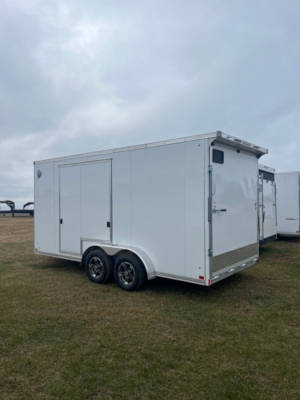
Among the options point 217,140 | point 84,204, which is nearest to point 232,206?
point 217,140

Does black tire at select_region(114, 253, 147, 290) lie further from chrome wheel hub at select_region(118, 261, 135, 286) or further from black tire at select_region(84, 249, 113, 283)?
black tire at select_region(84, 249, 113, 283)

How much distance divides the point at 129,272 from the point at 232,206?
2396mm

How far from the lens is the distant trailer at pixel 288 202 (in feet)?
38.3

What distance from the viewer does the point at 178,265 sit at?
529 centimetres

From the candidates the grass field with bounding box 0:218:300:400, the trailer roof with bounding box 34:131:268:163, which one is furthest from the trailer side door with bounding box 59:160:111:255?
the grass field with bounding box 0:218:300:400

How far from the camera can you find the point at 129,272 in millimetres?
5898

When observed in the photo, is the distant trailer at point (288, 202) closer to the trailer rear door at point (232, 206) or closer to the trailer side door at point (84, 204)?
the trailer rear door at point (232, 206)

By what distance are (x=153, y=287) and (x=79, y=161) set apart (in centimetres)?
331

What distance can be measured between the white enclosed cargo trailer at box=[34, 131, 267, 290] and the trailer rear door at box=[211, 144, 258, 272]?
0.02 metres

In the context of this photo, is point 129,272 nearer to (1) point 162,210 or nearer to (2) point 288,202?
(1) point 162,210

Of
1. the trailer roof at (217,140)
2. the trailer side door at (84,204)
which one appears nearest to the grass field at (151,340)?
the trailer side door at (84,204)

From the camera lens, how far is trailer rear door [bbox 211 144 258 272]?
5.13 m

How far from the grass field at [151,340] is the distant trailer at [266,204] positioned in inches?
123

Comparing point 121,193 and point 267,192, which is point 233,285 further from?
point 267,192
